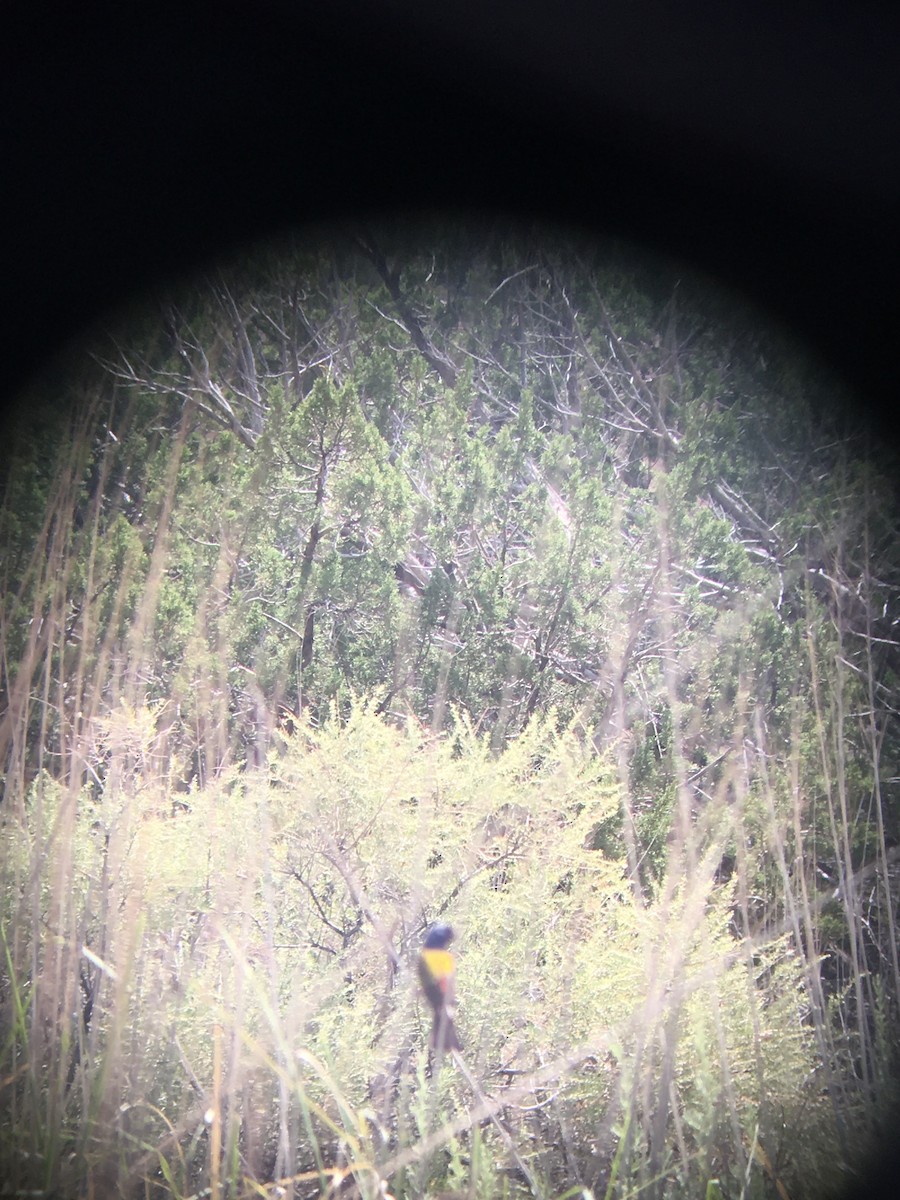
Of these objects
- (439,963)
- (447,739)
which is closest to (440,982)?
(439,963)

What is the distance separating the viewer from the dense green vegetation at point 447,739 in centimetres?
107

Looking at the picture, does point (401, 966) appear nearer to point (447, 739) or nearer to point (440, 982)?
point (440, 982)

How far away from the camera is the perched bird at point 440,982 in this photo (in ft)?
3.74

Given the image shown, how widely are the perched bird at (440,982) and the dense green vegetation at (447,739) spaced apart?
0.02 m

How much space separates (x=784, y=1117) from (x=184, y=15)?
1.93 m

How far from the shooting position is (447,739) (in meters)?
1.38

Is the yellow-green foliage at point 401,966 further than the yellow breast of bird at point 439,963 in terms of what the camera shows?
No

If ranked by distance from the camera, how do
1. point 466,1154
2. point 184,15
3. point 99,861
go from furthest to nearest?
point 184,15, point 99,861, point 466,1154

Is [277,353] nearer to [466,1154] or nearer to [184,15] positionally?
[184,15]

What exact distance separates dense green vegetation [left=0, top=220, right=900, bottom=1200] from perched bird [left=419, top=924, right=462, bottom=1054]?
0.02m

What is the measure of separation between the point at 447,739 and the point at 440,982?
14.8 inches

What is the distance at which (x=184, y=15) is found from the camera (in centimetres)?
138

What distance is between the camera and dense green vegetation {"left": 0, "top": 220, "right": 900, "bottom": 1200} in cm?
107

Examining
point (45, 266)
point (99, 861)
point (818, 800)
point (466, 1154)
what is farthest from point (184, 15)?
point (466, 1154)
